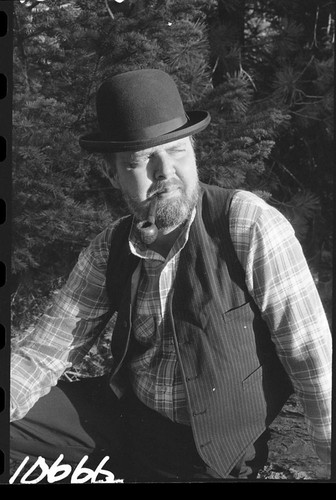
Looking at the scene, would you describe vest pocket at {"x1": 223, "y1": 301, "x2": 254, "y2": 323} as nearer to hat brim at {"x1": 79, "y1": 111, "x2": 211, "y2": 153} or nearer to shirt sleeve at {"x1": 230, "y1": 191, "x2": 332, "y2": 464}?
shirt sleeve at {"x1": 230, "y1": 191, "x2": 332, "y2": 464}

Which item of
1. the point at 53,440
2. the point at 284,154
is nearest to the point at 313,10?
the point at 284,154

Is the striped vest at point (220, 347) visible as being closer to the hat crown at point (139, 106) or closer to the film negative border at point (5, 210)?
the hat crown at point (139, 106)

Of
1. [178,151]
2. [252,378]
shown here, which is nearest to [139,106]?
[178,151]

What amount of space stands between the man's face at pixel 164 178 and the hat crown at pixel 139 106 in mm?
39

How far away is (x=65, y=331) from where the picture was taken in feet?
4.73

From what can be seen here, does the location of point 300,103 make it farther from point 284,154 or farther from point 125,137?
point 125,137

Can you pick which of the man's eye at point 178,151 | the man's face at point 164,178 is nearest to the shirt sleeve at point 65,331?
the man's face at point 164,178

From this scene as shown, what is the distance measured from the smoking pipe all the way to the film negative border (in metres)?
0.29

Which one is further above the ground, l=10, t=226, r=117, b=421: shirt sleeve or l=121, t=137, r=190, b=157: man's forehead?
l=121, t=137, r=190, b=157: man's forehead

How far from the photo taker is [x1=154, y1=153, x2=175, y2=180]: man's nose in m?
1.31

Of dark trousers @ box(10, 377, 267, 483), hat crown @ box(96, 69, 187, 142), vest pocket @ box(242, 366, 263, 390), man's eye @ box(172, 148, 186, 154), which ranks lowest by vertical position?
dark trousers @ box(10, 377, 267, 483)

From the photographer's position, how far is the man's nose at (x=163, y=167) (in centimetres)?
131

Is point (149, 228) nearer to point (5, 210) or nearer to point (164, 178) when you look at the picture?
point (164, 178)

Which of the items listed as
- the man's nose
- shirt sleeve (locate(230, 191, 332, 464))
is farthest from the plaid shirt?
the man's nose
